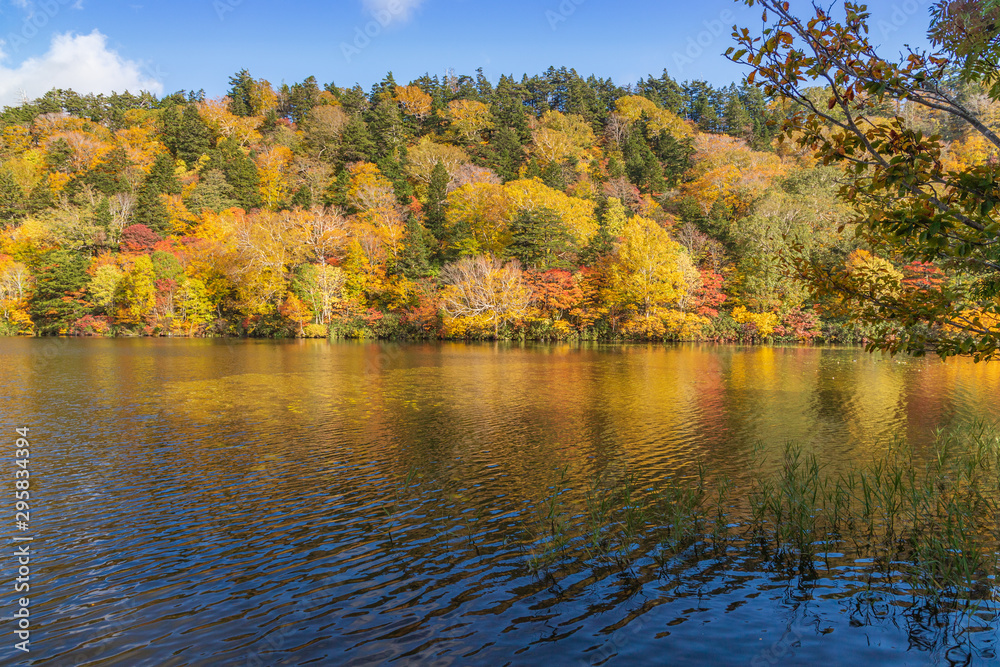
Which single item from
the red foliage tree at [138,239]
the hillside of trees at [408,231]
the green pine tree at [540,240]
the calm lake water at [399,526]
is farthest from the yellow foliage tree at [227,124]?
the calm lake water at [399,526]

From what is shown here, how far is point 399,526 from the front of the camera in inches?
332

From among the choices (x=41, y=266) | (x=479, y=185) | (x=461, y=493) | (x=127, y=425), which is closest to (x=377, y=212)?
(x=479, y=185)

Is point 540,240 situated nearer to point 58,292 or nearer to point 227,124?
point 58,292

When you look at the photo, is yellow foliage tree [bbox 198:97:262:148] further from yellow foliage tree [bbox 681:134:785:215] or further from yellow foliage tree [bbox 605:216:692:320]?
yellow foliage tree [bbox 681:134:785:215]

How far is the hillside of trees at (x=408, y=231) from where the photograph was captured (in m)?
51.0

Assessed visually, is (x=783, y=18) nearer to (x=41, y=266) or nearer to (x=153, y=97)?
(x=41, y=266)

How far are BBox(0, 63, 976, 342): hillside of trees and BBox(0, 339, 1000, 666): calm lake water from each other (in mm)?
29737

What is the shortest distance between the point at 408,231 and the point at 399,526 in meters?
52.4

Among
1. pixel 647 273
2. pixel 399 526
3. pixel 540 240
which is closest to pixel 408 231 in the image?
pixel 540 240

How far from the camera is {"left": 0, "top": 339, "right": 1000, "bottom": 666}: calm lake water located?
17.7ft

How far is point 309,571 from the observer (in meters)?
6.95

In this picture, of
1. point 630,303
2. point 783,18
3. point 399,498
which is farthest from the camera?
point 630,303

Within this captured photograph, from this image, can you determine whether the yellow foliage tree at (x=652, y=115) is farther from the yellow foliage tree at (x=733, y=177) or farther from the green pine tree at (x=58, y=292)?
the green pine tree at (x=58, y=292)

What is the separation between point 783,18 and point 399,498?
8661 mm
